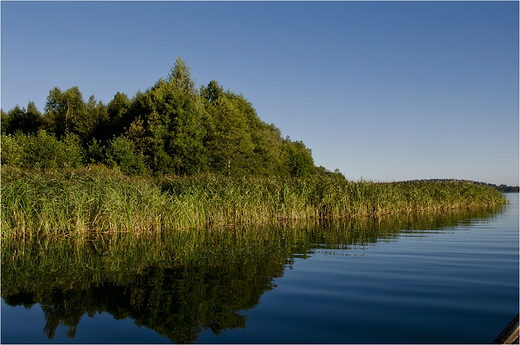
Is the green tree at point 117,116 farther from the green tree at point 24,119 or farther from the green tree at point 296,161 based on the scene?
the green tree at point 296,161

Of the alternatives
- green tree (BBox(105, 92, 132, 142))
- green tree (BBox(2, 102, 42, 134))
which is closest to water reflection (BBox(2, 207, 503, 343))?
green tree (BBox(105, 92, 132, 142))

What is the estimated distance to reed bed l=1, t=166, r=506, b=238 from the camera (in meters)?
15.5

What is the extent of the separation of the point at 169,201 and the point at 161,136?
28.8m

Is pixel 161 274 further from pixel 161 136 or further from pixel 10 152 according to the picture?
pixel 161 136

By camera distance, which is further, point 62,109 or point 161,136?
point 62,109

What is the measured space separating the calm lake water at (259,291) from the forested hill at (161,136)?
93.9ft

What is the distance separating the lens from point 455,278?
29.3 ft

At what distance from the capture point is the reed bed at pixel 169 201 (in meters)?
15.5

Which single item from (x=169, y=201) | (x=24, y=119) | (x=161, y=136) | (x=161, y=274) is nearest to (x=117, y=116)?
(x=161, y=136)

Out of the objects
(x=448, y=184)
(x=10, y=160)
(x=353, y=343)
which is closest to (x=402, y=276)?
(x=353, y=343)

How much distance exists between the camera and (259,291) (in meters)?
8.02

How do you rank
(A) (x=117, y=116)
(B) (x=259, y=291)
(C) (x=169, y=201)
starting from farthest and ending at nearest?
(A) (x=117, y=116), (C) (x=169, y=201), (B) (x=259, y=291)

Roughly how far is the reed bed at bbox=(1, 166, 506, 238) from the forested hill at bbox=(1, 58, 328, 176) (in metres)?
20.6

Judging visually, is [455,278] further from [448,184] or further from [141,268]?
[448,184]
